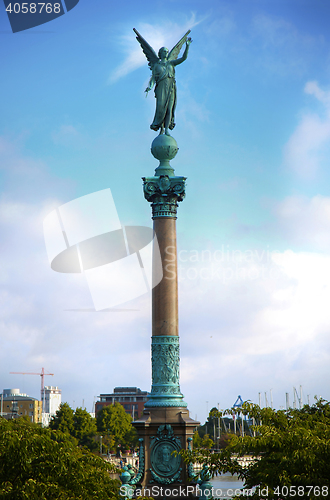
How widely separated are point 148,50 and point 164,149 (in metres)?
6.02

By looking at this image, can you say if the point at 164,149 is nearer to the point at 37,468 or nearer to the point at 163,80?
the point at 163,80

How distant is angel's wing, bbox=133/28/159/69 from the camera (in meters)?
35.7

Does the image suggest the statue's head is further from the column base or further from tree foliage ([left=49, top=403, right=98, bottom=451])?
tree foliage ([left=49, top=403, right=98, bottom=451])

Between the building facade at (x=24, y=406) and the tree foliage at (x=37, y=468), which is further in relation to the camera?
the building facade at (x=24, y=406)

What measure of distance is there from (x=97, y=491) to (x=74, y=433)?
3293 inches

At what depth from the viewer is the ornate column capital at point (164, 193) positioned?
1315 inches

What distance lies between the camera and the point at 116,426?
371ft

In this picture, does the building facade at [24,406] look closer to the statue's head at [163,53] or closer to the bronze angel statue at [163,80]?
the bronze angel statue at [163,80]

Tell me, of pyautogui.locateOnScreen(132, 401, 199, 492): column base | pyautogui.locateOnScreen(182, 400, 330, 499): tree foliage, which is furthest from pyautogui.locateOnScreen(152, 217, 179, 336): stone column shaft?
pyautogui.locateOnScreen(182, 400, 330, 499): tree foliage

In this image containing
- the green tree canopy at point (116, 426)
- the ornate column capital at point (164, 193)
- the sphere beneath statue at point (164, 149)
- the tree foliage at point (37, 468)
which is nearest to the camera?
the tree foliage at point (37, 468)

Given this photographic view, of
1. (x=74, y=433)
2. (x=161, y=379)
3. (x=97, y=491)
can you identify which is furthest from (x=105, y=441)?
(x=97, y=491)

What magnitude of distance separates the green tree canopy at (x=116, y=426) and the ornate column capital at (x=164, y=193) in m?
85.9

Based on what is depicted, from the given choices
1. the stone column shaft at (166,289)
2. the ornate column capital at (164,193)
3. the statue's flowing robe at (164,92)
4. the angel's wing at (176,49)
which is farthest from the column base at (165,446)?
the angel's wing at (176,49)

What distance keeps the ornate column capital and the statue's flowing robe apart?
3.89 m
